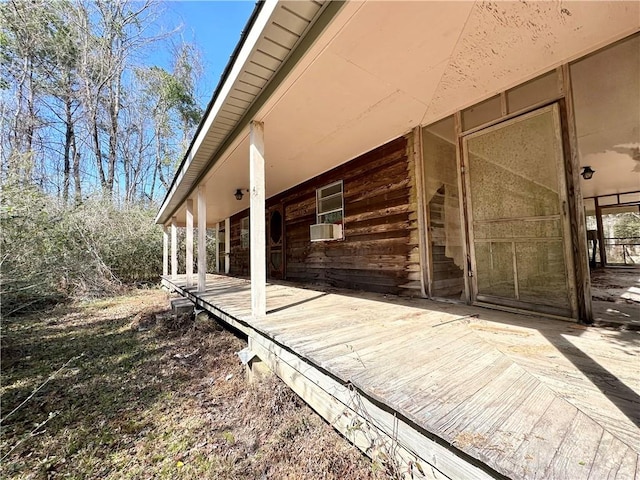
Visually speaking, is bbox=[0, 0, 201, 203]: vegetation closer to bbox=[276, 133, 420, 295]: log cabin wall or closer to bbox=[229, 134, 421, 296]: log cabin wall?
bbox=[229, 134, 421, 296]: log cabin wall

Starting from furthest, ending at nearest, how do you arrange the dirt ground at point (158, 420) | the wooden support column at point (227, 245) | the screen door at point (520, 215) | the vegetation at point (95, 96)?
the wooden support column at point (227, 245) < the vegetation at point (95, 96) < the screen door at point (520, 215) < the dirt ground at point (158, 420)

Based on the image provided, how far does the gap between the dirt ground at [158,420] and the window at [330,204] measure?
8.98ft

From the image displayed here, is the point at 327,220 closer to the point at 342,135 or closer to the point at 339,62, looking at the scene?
the point at 342,135

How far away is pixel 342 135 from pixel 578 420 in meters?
3.58

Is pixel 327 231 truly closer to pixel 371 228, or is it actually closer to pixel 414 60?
pixel 371 228

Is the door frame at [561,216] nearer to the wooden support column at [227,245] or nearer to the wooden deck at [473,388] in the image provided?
the wooden deck at [473,388]

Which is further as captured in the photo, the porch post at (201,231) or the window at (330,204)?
the window at (330,204)

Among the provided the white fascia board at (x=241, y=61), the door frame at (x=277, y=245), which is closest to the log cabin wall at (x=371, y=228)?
the door frame at (x=277, y=245)

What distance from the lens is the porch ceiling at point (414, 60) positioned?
2008 millimetres

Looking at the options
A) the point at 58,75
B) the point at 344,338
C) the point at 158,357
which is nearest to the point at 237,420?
the point at 344,338

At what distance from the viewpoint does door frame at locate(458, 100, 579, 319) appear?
240cm

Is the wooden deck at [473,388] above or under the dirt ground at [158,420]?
above

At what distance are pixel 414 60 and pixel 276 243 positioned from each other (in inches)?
215

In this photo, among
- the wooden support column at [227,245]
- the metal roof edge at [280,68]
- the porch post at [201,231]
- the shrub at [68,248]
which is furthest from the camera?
the wooden support column at [227,245]
